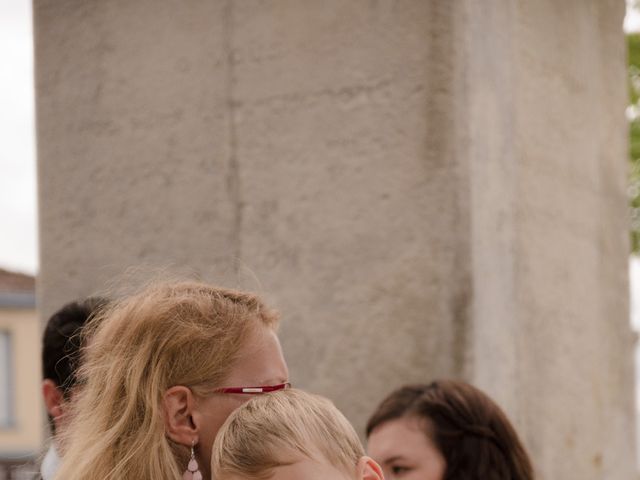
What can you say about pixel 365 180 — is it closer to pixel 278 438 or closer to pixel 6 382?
pixel 278 438

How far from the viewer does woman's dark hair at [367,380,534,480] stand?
351 centimetres

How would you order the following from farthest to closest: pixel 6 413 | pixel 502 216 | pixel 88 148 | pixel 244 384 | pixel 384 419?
pixel 6 413
pixel 88 148
pixel 502 216
pixel 384 419
pixel 244 384

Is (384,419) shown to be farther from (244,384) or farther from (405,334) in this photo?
(244,384)

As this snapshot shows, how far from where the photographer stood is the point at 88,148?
4207 mm

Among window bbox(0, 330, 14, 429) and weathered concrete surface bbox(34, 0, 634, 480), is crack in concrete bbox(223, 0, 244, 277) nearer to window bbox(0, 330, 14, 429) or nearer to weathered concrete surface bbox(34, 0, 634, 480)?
weathered concrete surface bbox(34, 0, 634, 480)

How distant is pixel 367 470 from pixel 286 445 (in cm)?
17

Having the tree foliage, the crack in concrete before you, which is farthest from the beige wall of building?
the crack in concrete

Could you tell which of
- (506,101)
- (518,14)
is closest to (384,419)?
(506,101)

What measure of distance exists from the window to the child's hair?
28188mm

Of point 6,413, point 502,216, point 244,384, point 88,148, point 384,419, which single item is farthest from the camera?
point 6,413

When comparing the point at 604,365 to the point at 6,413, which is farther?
the point at 6,413

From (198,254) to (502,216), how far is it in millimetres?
922

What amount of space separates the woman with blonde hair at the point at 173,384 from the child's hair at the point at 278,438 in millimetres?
75

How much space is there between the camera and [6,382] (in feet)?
97.0
